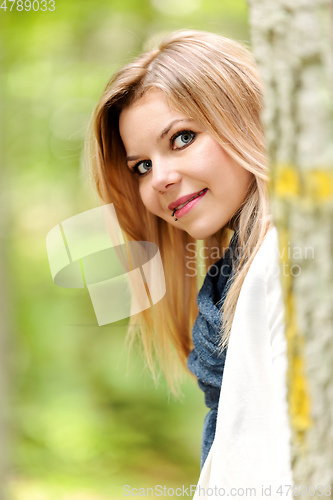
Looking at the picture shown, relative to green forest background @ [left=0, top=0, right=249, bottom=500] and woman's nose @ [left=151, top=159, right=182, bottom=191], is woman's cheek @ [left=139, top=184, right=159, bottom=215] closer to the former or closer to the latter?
woman's nose @ [left=151, top=159, right=182, bottom=191]

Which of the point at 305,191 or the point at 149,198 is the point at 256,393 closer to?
the point at 305,191

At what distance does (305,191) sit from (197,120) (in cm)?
81

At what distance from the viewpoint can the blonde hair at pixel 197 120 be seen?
1.26 meters

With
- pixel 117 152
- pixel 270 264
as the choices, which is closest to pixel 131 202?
pixel 117 152

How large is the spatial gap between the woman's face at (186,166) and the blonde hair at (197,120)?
0.03 metres

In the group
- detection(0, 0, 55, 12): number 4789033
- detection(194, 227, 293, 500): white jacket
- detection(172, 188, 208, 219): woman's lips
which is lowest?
detection(194, 227, 293, 500): white jacket

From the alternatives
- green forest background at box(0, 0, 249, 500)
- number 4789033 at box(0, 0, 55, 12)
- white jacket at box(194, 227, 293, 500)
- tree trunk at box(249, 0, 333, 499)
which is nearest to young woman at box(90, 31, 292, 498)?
white jacket at box(194, 227, 293, 500)

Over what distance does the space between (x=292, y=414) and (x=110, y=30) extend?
9.98 feet

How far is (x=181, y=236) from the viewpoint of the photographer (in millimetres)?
1671

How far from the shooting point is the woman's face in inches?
50.3

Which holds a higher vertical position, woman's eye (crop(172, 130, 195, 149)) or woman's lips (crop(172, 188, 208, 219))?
woman's eye (crop(172, 130, 195, 149))

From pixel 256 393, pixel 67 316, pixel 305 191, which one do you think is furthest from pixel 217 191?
pixel 67 316

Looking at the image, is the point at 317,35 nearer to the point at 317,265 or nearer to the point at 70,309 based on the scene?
the point at 317,265

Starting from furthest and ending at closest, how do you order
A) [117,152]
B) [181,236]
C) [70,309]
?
1. [70,309]
2. [181,236]
3. [117,152]
